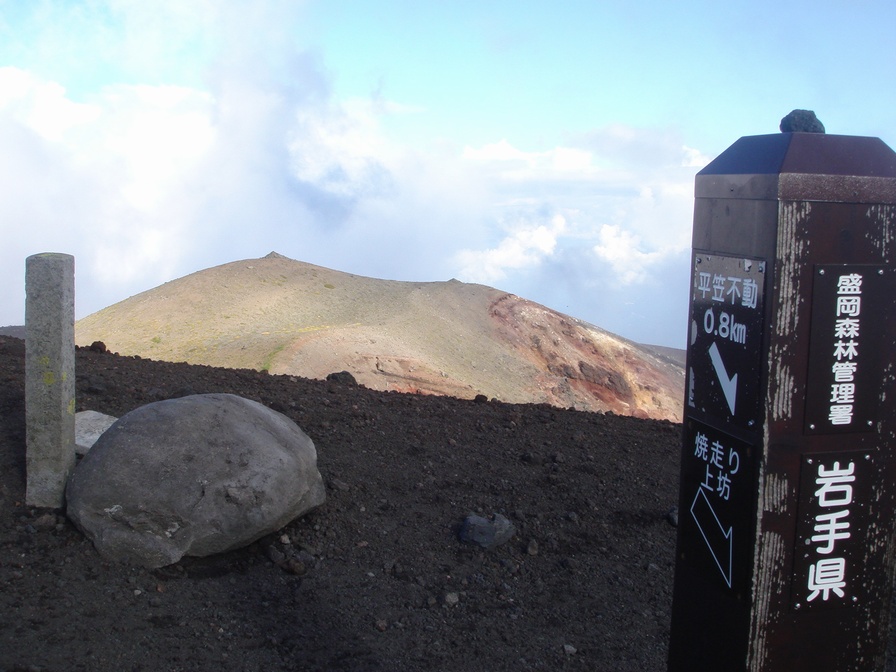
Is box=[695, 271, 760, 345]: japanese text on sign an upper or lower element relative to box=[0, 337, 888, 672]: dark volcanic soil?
upper

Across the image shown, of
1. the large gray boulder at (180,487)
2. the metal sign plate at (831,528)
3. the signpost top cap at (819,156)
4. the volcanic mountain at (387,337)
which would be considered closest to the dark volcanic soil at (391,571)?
the large gray boulder at (180,487)

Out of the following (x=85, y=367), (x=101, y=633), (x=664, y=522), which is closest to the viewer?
(x=101, y=633)

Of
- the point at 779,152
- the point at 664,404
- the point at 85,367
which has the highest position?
the point at 779,152

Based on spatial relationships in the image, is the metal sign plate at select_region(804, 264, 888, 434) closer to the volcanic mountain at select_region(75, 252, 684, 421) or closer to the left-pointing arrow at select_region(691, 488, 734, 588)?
the left-pointing arrow at select_region(691, 488, 734, 588)

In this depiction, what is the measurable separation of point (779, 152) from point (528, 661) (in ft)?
9.33

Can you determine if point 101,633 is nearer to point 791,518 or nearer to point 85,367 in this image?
point 791,518

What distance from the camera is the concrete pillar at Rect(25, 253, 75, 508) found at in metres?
4.95

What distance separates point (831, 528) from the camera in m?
2.89

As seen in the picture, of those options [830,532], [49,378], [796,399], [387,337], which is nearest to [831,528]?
[830,532]

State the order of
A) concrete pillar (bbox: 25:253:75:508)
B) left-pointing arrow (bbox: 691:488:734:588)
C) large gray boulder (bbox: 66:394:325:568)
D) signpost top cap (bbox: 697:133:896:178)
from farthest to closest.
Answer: concrete pillar (bbox: 25:253:75:508)
large gray boulder (bbox: 66:394:325:568)
left-pointing arrow (bbox: 691:488:734:588)
signpost top cap (bbox: 697:133:896:178)

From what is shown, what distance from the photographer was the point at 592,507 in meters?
6.01

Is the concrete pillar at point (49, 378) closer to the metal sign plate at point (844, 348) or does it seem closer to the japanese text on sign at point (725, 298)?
the japanese text on sign at point (725, 298)

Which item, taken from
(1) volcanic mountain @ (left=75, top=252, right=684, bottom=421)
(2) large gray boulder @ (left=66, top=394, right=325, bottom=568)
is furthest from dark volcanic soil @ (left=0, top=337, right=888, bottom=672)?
(1) volcanic mountain @ (left=75, top=252, right=684, bottom=421)

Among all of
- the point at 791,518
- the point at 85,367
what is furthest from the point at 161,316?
the point at 791,518
